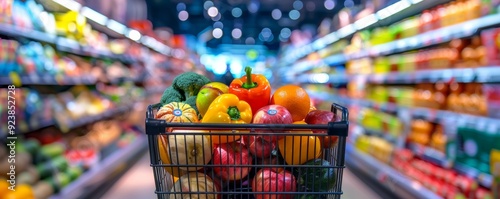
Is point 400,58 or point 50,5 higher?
point 50,5

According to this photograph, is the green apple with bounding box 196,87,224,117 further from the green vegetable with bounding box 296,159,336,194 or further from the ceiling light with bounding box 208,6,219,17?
the ceiling light with bounding box 208,6,219,17

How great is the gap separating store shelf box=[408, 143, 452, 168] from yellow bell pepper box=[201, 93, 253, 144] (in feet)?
9.48

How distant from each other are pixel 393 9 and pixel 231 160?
13.0ft

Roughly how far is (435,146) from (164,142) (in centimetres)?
334

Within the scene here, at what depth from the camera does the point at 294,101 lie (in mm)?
1104

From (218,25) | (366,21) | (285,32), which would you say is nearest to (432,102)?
(366,21)

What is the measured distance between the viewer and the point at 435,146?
149 inches

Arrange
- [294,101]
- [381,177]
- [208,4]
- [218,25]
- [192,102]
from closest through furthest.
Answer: [294,101] → [192,102] → [381,177] → [208,4] → [218,25]

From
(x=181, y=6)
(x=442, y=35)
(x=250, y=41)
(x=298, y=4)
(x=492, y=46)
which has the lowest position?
(x=492, y=46)

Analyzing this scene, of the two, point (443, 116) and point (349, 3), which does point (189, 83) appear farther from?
point (349, 3)

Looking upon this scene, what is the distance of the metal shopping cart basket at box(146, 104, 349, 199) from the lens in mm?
972

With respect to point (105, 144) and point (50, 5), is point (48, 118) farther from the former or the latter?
point (105, 144)

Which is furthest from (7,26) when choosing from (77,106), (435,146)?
(435,146)

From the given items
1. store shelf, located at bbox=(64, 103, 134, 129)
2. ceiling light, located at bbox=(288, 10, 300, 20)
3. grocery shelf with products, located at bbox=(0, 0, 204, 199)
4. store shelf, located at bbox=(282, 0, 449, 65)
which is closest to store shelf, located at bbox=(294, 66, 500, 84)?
store shelf, located at bbox=(282, 0, 449, 65)
